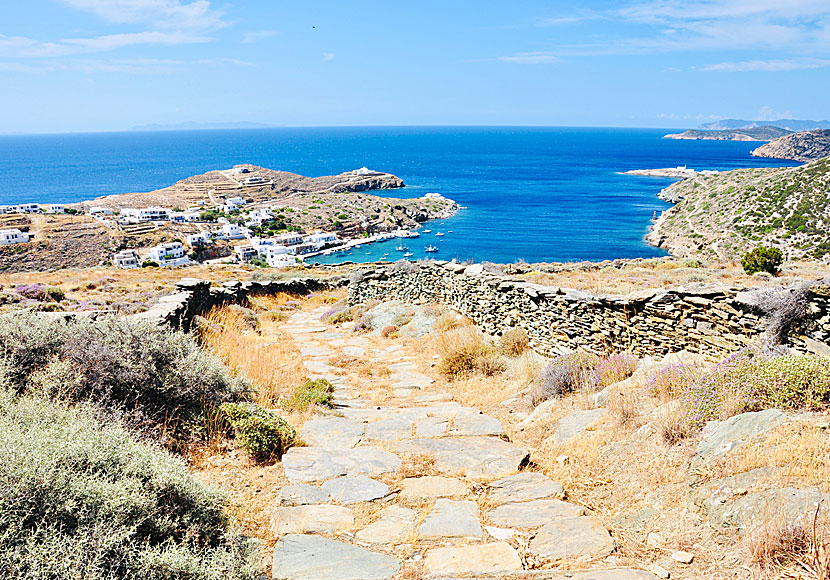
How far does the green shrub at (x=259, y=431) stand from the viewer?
4.63 metres

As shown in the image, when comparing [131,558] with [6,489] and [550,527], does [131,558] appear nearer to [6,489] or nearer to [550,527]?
[6,489]

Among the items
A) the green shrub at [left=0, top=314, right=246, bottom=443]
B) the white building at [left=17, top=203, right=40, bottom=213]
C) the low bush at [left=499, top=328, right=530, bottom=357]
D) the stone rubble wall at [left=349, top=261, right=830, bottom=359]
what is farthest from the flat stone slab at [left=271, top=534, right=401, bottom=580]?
the white building at [left=17, top=203, right=40, bottom=213]

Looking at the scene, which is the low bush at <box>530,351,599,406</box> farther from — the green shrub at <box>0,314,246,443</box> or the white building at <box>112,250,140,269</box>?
the white building at <box>112,250,140,269</box>

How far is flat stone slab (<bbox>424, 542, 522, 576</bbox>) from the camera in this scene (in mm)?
3027

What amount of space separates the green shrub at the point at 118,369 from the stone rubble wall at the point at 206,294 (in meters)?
1.63

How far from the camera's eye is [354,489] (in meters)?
4.07

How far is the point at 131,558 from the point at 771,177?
83072mm

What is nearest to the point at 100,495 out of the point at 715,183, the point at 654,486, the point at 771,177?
the point at 654,486

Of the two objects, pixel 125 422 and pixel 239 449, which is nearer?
pixel 125 422

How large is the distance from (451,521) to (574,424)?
2.34 meters

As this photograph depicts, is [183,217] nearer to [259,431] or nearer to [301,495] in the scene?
[259,431]

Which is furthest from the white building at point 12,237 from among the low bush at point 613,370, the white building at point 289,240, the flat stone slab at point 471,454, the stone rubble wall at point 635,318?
the low bush at point 613,370

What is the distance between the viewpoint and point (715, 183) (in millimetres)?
81625

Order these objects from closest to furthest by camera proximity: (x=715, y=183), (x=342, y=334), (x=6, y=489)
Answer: (x=6, y=489)
(x=342, y=334)
(x=715, y=183)
